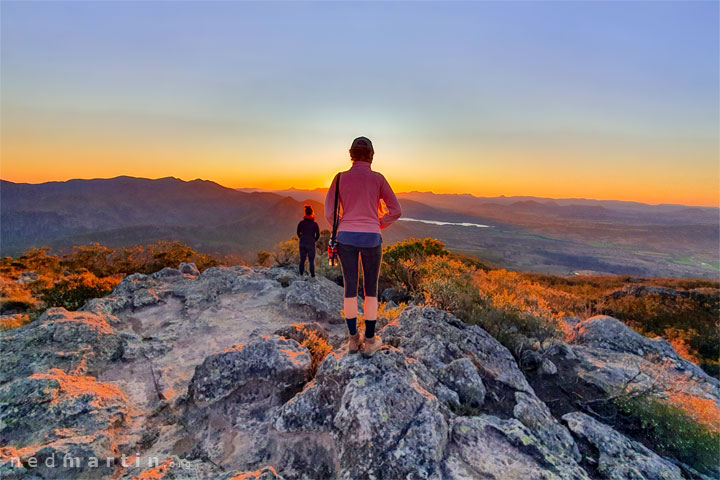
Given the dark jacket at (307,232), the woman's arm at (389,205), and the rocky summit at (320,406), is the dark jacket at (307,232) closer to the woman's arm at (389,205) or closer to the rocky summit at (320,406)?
the rocky summit at (320,406)

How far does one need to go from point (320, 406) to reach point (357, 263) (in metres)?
1.74

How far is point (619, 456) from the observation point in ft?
11.0

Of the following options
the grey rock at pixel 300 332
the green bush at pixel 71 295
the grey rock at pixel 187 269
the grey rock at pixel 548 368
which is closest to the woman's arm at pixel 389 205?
the grey rock at pixel 300 332

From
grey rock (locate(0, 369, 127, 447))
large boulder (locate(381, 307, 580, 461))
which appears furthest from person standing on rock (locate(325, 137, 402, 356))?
grey rock (locate(0, 369, 127, 447))

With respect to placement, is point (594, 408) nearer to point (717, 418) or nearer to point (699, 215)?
point (717, 418)

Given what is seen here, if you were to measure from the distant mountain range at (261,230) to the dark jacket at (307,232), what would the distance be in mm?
27887

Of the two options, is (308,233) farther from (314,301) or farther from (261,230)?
(261,230)

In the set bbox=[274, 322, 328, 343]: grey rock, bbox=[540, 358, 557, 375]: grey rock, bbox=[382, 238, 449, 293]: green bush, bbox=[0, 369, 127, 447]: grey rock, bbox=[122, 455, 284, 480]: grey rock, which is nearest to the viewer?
bbox=[122, 455, 284, 480]: grey rock

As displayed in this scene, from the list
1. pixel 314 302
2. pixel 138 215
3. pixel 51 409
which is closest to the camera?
pixel 51 409

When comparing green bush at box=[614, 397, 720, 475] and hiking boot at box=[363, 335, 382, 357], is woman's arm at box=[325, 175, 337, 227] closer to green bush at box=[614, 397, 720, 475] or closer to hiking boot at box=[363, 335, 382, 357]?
hiking boot at box=[363, 335, 382, 357]

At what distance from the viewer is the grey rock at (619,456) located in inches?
124

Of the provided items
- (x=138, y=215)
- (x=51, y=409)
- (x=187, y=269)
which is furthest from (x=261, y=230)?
(x=51, y=409)

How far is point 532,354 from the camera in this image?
506 cm

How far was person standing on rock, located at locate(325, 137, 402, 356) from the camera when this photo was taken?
3.65 meters
